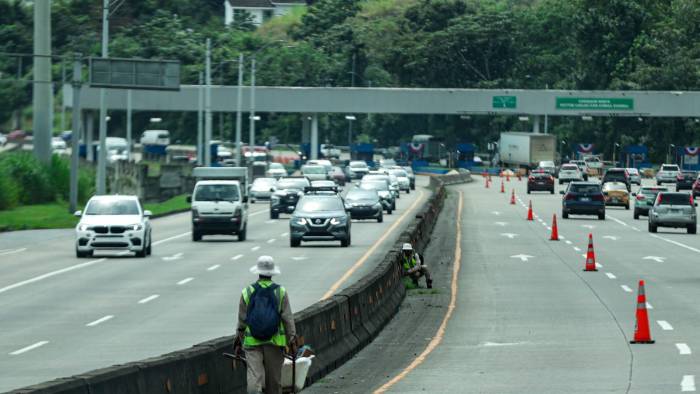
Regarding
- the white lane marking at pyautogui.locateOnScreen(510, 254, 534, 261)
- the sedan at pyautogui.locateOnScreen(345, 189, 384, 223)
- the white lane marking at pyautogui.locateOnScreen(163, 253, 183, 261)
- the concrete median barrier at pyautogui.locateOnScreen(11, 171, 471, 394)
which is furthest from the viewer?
the sedan at pyautogui.locateOnScreen(345, 189, 384, 223)

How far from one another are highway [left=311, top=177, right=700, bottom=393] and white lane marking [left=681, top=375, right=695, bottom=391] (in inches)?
0.4

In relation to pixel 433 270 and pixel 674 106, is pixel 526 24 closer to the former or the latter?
pixel 674 106

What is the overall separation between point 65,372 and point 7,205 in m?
54.5

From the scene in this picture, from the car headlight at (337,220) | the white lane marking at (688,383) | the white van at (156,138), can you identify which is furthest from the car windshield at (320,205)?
the white van at (156,138)

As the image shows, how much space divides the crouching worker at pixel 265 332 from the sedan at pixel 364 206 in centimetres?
4791

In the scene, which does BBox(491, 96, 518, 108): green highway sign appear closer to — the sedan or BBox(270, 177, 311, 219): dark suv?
BBox(270, 177, 311, 219): dark suv

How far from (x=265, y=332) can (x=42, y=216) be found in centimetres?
5456

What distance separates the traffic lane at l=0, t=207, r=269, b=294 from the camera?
3744 cm

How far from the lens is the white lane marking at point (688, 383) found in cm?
1656

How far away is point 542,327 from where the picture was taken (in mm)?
24812

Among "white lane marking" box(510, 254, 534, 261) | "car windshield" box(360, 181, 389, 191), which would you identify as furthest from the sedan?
"white lane marking" box(510, 254, 534, 261)

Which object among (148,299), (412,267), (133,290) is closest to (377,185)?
(412,267)

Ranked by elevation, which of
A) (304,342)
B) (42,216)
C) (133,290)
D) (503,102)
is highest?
(503,102)

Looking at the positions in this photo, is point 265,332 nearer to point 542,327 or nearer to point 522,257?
point 542,327
